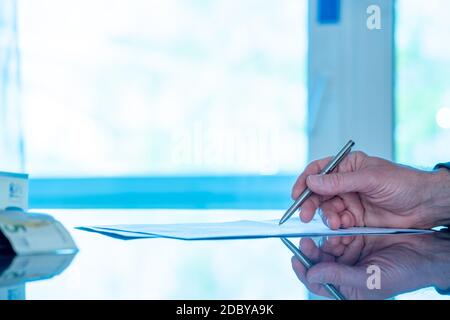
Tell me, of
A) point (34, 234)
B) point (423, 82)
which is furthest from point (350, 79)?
point (34, 234)

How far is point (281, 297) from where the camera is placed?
403mm

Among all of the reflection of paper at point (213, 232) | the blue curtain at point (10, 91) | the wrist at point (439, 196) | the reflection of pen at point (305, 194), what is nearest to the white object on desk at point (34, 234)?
the reflection of paper at point (213, 232)

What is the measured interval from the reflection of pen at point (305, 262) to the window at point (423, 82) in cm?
150

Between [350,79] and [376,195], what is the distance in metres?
1.21

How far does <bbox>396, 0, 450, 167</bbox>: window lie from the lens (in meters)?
2.10

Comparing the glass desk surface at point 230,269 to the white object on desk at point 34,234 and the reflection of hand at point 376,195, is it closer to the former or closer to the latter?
the white object on desk at point 34,234

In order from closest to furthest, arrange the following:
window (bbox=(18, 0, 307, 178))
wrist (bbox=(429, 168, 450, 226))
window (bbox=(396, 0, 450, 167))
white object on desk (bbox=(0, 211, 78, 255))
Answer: white object on desk (bbox=(0, 211, 78, 255)) < wrist (bbox=(429, 168, 450, 226)) < window (bbox=(396, 0, 450, 167)) < window (bbox=(18, 0, 307, 178))

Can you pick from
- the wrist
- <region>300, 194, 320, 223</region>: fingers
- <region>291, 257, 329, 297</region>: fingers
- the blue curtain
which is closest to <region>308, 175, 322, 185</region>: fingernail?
<region>300, 194, 320, 223</region>: fingers

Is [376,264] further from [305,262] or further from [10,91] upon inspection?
[10,91]

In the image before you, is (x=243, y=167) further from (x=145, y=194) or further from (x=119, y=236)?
(x=119, y=236)

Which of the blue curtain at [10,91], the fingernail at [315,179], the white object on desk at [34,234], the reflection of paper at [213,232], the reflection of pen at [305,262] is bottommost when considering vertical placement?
the reflection of paper at [213,232]

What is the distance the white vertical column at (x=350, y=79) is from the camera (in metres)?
2.12

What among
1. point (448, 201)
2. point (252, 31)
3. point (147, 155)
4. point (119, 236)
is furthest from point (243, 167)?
point (119, 236)

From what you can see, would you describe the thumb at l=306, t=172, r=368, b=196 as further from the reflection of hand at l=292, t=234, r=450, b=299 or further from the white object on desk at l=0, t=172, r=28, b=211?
the white object on desk at l=0, t=172, r=28, b=211
